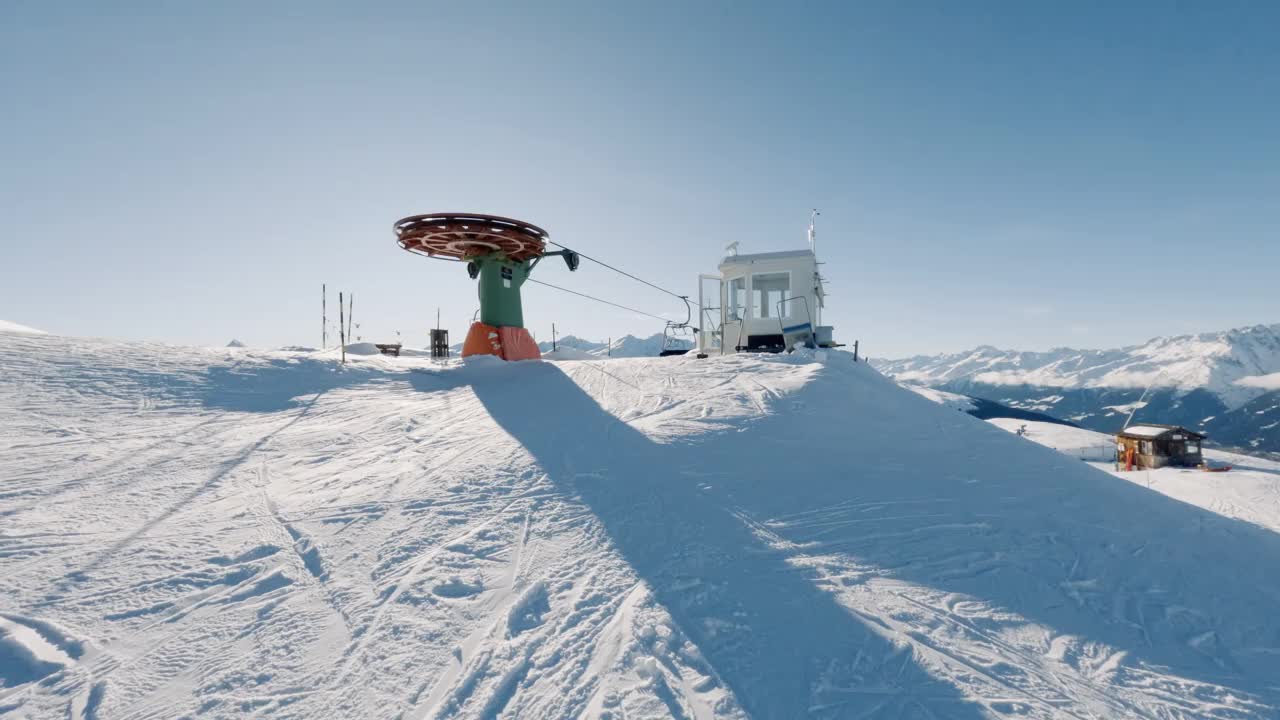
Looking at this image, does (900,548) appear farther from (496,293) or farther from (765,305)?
(496,293)

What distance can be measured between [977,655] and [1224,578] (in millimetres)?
3510

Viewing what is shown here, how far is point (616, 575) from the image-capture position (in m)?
4.48

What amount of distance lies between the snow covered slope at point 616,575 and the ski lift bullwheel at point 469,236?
965 centimetres

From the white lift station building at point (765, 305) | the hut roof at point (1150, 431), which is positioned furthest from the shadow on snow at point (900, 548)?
the hut roof at point (1150, 431)

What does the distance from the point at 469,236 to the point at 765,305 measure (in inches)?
431

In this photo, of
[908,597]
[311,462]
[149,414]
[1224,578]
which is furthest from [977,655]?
[149,414]

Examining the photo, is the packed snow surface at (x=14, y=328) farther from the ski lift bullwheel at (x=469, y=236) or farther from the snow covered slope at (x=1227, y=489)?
the snow covered slope at (x=1227, y=489)

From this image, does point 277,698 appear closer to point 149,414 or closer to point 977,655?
point 977,655

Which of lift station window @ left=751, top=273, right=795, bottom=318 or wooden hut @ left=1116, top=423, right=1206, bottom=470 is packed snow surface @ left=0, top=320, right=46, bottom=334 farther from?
wooden hut @ left=1116, top=423, right=1206, bottom=470

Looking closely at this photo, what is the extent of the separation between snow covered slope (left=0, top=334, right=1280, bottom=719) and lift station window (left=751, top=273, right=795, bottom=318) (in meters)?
8.88

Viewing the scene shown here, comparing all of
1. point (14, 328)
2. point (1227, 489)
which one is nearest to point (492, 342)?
point (14, 328)

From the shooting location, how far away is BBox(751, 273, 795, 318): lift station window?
1702cm

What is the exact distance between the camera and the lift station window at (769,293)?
55.8 ft

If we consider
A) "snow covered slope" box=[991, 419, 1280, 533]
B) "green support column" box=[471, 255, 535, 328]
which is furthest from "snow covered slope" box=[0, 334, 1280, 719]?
"snow covered slope" box=[991, 419, 1280, 533]
